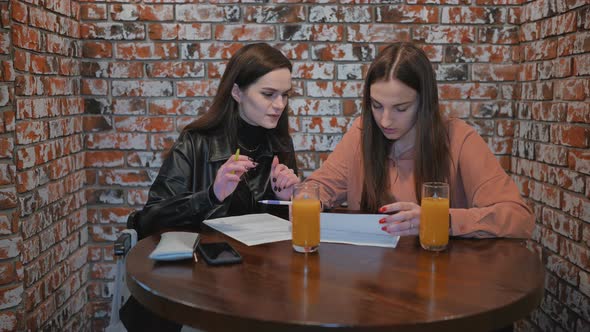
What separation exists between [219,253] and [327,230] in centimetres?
40

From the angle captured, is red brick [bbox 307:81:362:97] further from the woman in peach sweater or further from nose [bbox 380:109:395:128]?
nose [bbox 380:109:395:128]

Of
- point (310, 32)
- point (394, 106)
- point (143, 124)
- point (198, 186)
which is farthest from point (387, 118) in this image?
point (143, 124)

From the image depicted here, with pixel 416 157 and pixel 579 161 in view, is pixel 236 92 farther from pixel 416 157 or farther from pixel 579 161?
pixel 579 161

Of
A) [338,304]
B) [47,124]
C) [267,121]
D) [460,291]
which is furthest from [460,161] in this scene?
[47,124]

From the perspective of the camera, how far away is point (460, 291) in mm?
1204

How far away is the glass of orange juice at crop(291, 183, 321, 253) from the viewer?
1.49m

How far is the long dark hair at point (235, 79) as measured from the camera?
2.16 metres

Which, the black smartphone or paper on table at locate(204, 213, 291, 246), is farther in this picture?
paper on table at locate(204, 213, 291, 246)

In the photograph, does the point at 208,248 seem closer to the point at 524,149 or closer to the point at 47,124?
the point at 47,124

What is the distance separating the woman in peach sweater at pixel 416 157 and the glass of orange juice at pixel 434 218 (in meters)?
0.17

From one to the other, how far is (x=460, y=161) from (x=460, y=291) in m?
0.84

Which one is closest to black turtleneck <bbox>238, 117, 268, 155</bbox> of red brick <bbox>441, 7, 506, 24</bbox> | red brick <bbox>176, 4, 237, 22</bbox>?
red brick <bbox>176, 4, 237, 22</bbox>

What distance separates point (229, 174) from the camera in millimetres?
1775

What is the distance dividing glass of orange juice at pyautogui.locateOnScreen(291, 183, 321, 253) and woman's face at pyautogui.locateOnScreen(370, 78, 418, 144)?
0.55 m
